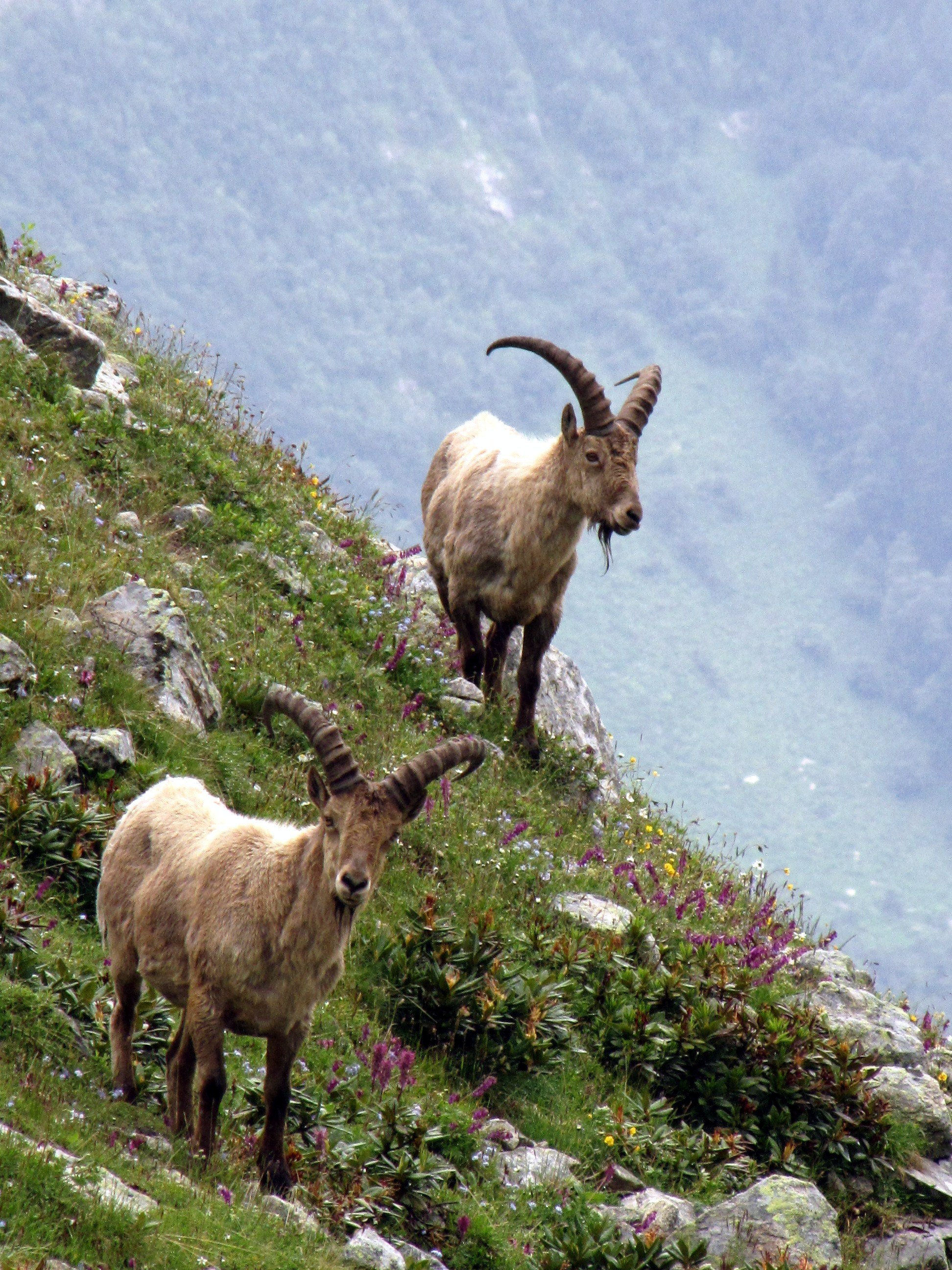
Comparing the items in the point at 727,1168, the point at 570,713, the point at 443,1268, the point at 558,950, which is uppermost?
the point at 570,713

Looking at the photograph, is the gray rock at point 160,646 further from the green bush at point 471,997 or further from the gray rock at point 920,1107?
the gray rock at point 920,1107

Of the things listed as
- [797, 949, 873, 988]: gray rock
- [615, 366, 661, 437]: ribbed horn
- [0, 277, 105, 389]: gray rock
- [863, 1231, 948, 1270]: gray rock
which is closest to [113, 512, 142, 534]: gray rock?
[0, 277, 105, 389]: gray rock

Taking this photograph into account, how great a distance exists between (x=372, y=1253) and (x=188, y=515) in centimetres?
831

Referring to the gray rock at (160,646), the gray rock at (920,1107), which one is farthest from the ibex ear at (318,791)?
the gray rock at (920,1107)

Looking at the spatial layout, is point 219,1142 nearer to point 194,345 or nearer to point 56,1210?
point 56,1210

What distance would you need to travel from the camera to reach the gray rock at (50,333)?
13477mm

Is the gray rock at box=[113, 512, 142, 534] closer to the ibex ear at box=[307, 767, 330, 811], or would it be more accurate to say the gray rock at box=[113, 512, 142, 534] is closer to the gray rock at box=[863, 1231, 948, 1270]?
the ibex ear at box=[307, 767, 330, 811]

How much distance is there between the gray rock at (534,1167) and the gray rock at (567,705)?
675cm

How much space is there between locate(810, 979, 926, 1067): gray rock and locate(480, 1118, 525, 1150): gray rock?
2678 mm

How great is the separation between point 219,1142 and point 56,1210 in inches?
54.7

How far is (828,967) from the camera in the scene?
10688 mm

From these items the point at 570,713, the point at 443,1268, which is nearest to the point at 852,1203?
the point at 443,1268

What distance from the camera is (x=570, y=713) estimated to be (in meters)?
15.4

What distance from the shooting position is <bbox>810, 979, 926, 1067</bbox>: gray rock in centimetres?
916
